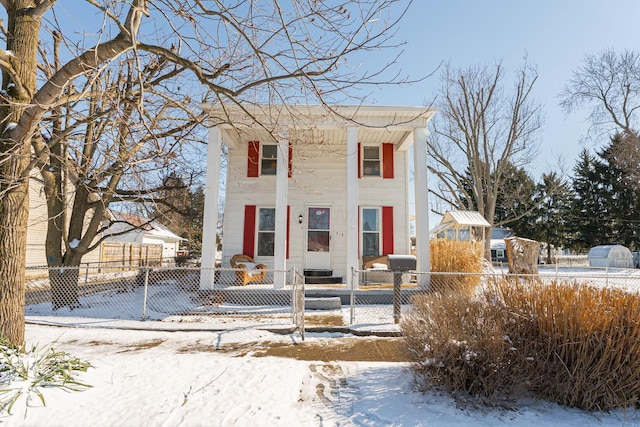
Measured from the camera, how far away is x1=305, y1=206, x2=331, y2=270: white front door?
35.7ft

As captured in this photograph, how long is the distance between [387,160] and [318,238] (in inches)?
139

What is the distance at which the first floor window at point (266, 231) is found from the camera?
1094cm

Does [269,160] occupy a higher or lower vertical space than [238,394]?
higher

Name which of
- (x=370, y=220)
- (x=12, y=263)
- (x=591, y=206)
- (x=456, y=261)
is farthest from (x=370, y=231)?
(x=591, y=206)

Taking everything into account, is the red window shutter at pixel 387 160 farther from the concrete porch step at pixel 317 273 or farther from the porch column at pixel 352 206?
the concrete porch step at pixel 317 273

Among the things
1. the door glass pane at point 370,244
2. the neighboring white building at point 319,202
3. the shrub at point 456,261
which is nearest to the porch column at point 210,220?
the neighboring white building at point 319,202

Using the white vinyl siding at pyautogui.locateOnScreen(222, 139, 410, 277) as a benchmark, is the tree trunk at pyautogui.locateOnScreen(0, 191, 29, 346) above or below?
below

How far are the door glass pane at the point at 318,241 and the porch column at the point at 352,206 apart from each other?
221 centimetres

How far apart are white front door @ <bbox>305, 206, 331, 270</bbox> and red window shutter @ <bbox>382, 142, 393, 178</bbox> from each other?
2.30 meters

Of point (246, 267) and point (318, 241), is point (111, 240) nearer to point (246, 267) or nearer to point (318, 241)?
point (246, 267)

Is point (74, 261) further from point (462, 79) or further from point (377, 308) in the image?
point (462, 79)

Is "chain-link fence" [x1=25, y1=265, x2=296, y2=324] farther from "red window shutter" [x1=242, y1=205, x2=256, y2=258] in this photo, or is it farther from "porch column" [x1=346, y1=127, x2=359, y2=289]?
"porch column" [x1=346, y1=127, x2=359, y2=289]

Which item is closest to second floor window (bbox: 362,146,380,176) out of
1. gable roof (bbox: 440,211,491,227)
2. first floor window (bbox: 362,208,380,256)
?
first floor window (bbox: 362,208,380,256)

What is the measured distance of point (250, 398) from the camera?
11.0 ft
